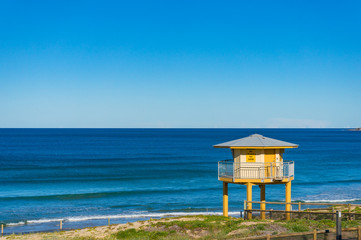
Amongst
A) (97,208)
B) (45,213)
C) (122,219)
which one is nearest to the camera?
(122,219)

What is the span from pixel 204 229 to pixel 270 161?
20.1 ft

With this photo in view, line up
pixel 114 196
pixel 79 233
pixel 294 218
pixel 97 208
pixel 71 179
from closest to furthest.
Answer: pixel 294 218 < pixel 79 233 < pixel 97 208 < pixel 114 196 < pixel 71 179

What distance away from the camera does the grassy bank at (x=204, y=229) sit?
55.4 feet

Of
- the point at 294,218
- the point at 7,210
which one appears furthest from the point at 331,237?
the point at 7,210

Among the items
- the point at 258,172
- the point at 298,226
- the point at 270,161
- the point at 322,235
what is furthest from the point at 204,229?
the point at 322,235

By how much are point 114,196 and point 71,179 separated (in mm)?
13761

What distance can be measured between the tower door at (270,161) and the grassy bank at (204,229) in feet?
11.9

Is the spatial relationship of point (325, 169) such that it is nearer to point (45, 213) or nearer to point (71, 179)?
point (71, 179)

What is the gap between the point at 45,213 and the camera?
32594mm

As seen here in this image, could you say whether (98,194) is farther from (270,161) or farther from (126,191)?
(270,161)

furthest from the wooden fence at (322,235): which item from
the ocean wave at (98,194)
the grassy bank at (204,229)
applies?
the ocean wave at (98,194)

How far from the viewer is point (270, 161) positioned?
74.2 feet

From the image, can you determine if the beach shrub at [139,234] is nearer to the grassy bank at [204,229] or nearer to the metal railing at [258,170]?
the grassy bank at [204,229]

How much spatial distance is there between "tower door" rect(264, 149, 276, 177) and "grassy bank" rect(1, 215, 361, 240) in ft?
11.9
